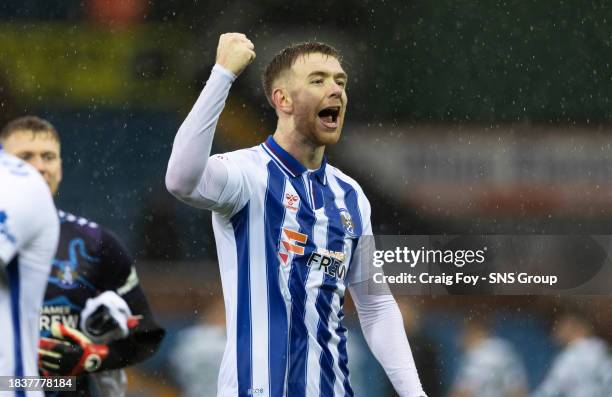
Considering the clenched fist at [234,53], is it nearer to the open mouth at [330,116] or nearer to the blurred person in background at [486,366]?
the open mouth at [330,116]

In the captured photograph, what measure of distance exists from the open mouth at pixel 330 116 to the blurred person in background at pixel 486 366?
276 cm

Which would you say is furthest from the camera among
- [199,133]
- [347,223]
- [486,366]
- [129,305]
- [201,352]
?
[486,366]

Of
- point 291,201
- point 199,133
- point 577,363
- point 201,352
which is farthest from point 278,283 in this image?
point 577,363

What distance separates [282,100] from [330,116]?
157mm

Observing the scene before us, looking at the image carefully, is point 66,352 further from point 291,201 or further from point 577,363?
point 577,363

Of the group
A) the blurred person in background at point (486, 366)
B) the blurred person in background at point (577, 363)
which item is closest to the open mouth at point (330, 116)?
the blurred person in background at point (486, 366)

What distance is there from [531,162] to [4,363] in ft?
13.9

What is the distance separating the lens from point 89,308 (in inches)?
204

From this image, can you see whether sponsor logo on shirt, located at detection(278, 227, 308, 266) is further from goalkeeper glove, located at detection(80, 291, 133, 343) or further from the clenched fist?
goalkeeper glove, located at detection(80, 291, 133, 343)

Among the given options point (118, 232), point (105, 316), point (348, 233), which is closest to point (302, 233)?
point (348, 233)

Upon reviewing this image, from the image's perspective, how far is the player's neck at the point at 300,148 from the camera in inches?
128

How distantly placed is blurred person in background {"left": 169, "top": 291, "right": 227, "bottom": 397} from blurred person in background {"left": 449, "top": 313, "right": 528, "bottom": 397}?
1.26m

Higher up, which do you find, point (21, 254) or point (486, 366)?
point (486, 366)

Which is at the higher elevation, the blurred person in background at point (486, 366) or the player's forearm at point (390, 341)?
the blurred person in background at point (486, 366)
